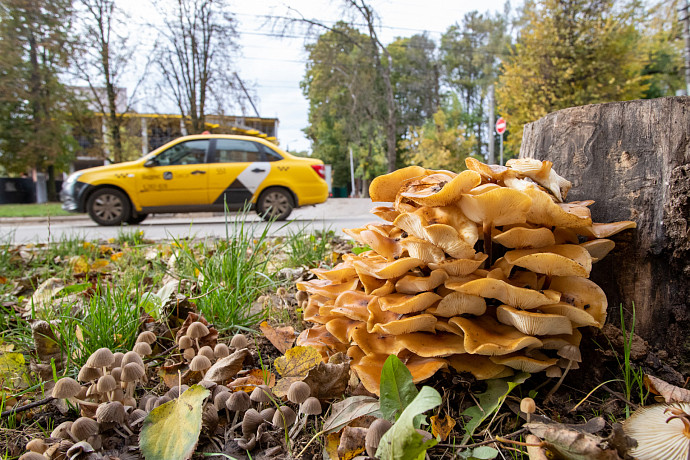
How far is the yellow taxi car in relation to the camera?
27.6 ft

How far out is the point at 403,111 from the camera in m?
38.4

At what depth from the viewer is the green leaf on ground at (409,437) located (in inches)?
30.5

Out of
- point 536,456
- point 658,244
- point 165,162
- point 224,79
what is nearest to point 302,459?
point 536,456

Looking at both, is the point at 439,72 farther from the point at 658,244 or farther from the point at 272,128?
the point at 658,244

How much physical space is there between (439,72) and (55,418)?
4188 cm

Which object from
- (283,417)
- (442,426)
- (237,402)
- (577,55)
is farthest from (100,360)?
(577,55)

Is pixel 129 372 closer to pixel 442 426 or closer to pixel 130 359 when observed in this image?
pixel 130 359

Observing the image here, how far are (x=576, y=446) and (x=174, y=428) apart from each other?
2.86 feet

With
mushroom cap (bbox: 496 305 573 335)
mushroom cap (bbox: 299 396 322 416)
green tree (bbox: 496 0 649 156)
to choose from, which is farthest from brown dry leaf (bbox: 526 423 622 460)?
green tree (bbox: 496 0 649 156)

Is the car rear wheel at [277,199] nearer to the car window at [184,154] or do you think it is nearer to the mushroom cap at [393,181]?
the car window at [184,154]

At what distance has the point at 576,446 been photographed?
0.78 meters

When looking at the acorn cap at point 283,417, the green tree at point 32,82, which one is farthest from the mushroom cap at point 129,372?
the green tree at point 32,82

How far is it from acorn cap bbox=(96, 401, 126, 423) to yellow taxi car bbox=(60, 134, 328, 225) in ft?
24.4

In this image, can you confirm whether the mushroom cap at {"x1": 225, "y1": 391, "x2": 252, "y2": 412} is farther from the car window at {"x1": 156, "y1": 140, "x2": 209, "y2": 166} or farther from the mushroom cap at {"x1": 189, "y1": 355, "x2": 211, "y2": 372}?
the car window at {"x1": 156, "y1": 140, "x2": 209, "y2": 166}
